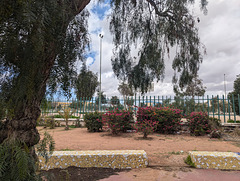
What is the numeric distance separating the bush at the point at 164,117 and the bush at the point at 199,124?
2.01 ft

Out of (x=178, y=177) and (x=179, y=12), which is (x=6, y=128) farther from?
→ (x=179, y=12)

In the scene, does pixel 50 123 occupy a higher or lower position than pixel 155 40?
lower

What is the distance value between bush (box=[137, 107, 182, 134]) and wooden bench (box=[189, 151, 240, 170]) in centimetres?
489

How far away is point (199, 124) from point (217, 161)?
197 inches

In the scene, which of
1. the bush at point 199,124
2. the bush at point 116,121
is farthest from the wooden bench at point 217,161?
the bush at point 199,124

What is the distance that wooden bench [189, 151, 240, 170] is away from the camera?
3514 millimetres

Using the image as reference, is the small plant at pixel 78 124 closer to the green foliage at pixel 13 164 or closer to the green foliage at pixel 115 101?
the green foliage at pixel 115 101

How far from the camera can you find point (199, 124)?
8242 millimetres

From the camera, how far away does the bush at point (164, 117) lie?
28.4 ft

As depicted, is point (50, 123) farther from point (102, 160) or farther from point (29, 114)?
Answer: point (29, 114)

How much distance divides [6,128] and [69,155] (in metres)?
1.86

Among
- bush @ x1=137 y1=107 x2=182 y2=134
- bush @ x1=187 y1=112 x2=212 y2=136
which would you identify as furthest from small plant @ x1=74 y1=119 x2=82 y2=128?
bush @ x1=187 y1=112 x2=212 y2=136

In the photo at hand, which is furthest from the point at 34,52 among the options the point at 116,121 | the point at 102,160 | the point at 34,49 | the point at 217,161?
the point at 116,121

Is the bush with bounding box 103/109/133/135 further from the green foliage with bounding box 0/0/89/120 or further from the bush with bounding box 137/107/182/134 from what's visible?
the green foliage with bounding box 0/0/89/120
